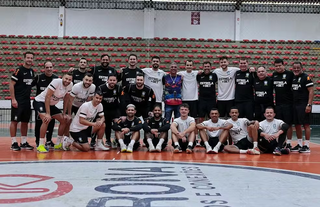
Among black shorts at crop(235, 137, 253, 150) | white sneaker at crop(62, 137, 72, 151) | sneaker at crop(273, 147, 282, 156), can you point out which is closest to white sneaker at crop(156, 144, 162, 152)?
black shorts at crop(235, 137, 253, 150)

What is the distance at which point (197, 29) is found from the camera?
67.7 ft

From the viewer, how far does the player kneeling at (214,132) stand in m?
6.19

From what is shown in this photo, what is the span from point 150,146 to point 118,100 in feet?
4.08

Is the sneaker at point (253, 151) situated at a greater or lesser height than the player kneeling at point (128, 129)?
lesser

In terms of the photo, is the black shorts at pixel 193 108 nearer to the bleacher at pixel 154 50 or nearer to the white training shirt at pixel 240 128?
the white training shirt at pixel 240 128

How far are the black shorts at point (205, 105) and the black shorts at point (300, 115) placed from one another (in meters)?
1.61

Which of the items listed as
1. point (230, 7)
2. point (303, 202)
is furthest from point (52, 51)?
point (303, 202)

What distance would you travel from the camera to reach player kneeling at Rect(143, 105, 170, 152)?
6254 millimetres

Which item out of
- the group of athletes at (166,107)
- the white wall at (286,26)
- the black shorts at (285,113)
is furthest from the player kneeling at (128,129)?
the white wall at (286,26)

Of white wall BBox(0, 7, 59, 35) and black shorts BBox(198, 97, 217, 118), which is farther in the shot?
white wall BBox(0, 7, 59, 35)

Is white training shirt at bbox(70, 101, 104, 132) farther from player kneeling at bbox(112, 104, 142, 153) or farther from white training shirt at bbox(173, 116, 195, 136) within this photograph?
white training shirt at bbox(173, 116, 195, 136)

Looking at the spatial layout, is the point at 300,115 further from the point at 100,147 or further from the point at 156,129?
the point at 100,147

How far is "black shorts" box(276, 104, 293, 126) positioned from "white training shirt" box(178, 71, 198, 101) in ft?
5.68

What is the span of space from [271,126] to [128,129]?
2726mm
